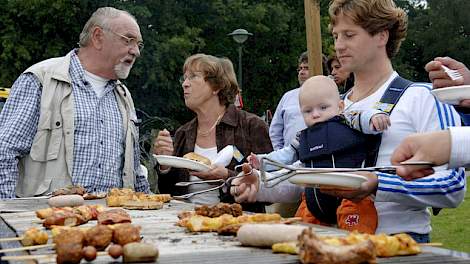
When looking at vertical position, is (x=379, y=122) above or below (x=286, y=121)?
below

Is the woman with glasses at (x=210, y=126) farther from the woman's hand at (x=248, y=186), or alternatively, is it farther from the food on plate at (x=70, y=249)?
the food on plate at (x=70, y=249)

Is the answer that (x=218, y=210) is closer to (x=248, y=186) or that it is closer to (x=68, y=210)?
(x=248, y=186)

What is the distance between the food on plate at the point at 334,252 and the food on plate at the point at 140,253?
1.27 feet

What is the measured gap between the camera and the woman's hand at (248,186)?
3377mm

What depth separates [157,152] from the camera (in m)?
4.79

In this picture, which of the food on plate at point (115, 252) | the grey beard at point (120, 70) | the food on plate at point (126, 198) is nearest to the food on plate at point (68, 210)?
the food on plate at point (126, 198)

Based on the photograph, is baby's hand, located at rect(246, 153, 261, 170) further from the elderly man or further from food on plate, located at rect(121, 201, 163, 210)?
the elderly man

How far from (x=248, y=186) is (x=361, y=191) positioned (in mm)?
754

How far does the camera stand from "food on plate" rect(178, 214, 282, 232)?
8.70 feet

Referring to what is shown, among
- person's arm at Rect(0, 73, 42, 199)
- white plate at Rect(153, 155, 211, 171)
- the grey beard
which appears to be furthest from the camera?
the grey beard

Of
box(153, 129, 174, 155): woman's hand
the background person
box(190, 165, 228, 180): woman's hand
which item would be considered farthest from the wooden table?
the background person

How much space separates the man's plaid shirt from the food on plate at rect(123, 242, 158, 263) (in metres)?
2.86

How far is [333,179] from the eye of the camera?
2418mm

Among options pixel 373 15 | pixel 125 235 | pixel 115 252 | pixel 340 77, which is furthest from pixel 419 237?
pixel 340 77
